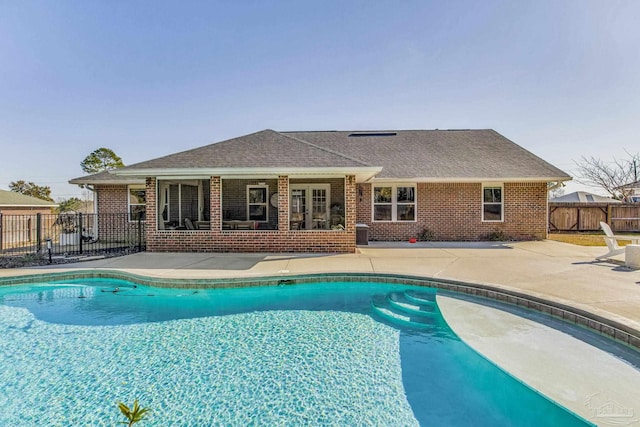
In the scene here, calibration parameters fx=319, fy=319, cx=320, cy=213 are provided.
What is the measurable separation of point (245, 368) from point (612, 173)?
3535cm

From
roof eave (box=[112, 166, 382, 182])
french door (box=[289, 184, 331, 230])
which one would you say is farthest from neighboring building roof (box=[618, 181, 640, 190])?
roof eave (box=[112, 166, 382, 182])

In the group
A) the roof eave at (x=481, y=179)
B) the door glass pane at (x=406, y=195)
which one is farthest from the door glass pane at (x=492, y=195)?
the door glass pane at (x=406, y=195)

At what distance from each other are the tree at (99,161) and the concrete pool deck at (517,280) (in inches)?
1003

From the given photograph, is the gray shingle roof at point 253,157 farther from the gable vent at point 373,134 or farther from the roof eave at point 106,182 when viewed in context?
the gable vent at point 373,134

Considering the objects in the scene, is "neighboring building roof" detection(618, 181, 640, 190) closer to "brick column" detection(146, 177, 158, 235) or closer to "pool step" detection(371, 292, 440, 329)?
"pool step" detection(371, 292, 440, 329)

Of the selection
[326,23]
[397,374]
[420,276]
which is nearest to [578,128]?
[326,23]

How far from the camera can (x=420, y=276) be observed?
7.57 metres

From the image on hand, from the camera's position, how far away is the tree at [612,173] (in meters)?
26.7

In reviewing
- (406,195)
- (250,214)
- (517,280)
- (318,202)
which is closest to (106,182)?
(250,214)

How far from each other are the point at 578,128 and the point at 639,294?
53.7ft

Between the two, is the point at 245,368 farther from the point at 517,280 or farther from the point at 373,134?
the point at 373,134

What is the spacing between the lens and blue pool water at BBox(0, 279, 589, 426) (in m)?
3.39

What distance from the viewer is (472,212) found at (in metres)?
14.4

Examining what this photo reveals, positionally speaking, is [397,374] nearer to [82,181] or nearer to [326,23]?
[326,23]
